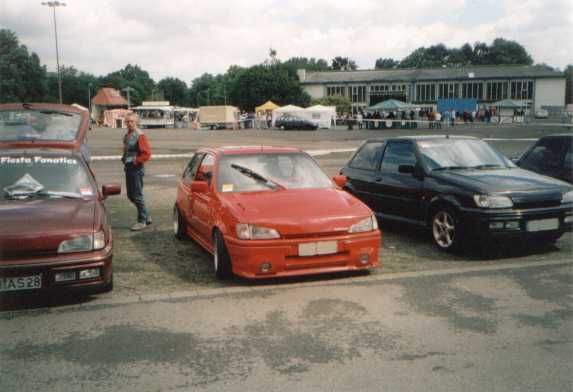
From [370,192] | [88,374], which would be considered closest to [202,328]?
[88,374]

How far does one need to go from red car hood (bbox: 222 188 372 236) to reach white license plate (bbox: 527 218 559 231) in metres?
2.25

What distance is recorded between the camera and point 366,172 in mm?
9773

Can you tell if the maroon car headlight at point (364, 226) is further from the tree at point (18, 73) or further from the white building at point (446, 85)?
the tree at point (18, 73)

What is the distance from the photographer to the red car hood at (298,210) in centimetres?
636

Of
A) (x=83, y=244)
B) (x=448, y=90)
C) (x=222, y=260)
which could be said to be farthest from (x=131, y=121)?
(x=448, y=90)

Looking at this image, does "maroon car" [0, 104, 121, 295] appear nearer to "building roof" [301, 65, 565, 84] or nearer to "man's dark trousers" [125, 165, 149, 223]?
"man's dark trousers" [125, 165, 149, 223]

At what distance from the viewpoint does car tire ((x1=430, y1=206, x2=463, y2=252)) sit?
7.77m

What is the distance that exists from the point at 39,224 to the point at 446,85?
316ft

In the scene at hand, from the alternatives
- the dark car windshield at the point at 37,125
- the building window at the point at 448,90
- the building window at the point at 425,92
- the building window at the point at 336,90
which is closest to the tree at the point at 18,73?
the building window at the point at 336,90

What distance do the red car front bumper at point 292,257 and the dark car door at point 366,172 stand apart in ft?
9.67

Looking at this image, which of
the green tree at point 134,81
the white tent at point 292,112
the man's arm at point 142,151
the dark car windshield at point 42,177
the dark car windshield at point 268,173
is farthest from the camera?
the green tree at point 134,81

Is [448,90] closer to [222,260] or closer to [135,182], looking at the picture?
[135,182]

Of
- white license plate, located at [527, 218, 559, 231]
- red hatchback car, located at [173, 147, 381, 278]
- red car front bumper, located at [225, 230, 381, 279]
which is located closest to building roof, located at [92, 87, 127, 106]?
red hatchback car, located at [173, 147, 381, 278]

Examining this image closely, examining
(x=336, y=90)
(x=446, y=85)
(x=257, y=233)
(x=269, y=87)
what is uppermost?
(x=446, y=85)
